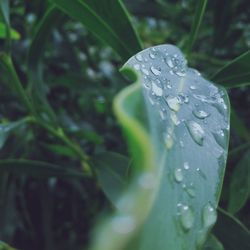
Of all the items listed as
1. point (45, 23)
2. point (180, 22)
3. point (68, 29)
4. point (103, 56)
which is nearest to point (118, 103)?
point (45, 23)

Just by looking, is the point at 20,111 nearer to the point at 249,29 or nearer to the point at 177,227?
the point at 249,29

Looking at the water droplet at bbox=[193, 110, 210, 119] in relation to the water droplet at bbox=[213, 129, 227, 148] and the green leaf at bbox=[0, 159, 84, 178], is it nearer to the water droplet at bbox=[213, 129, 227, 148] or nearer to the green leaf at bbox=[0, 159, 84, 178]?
the water droplet at bbox=[213, 129, 227, 148]

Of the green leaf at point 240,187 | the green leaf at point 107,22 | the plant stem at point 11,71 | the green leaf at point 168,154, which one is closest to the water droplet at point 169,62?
the green leaf at point 168,154

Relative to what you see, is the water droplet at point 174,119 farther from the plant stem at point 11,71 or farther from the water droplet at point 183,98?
the plant stem at point 11,71

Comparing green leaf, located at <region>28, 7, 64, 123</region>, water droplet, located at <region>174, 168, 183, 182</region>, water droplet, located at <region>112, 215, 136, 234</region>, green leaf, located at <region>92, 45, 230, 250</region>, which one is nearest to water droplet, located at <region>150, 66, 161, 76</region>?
green leaf, located at <region>92, 45, 230, 250</region>

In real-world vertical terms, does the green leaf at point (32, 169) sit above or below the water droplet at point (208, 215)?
below

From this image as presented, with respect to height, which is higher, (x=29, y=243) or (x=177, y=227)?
(x=177, y=227)
